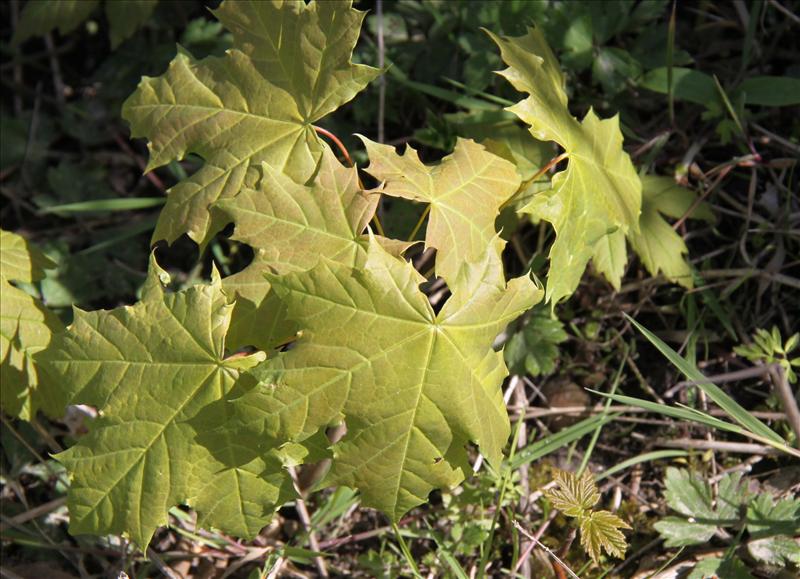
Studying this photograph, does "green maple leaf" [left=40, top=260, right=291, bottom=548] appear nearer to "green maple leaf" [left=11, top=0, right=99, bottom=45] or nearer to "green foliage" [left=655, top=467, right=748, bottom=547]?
"green foliage" [left=655, top=467, right=748, bottom=547]

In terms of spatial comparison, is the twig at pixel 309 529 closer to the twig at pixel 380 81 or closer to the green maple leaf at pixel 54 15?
the twig at pixel 380 81

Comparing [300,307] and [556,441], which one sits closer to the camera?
[300,307]

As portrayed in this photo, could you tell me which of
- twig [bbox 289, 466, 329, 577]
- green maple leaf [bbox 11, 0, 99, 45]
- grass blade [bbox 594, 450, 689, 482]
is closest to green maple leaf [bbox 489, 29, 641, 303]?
grass blade [bbox 594, 450, 689, 482]

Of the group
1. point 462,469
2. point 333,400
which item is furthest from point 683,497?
point 333,400

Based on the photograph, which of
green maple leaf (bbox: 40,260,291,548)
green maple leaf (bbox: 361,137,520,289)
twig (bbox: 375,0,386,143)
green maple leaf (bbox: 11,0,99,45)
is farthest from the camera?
green maple leaf (bbox: 11,0,99,45)

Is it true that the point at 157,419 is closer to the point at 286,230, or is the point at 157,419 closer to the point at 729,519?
the point at 286,230

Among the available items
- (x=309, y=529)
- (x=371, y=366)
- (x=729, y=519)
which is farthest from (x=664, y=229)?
(x=309, y=529)

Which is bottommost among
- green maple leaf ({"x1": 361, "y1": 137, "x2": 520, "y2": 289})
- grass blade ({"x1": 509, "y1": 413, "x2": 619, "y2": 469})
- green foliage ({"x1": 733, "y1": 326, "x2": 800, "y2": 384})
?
grass blade ({"x1": 509, "y1": 413, "x2": 619, "y2": 469})
